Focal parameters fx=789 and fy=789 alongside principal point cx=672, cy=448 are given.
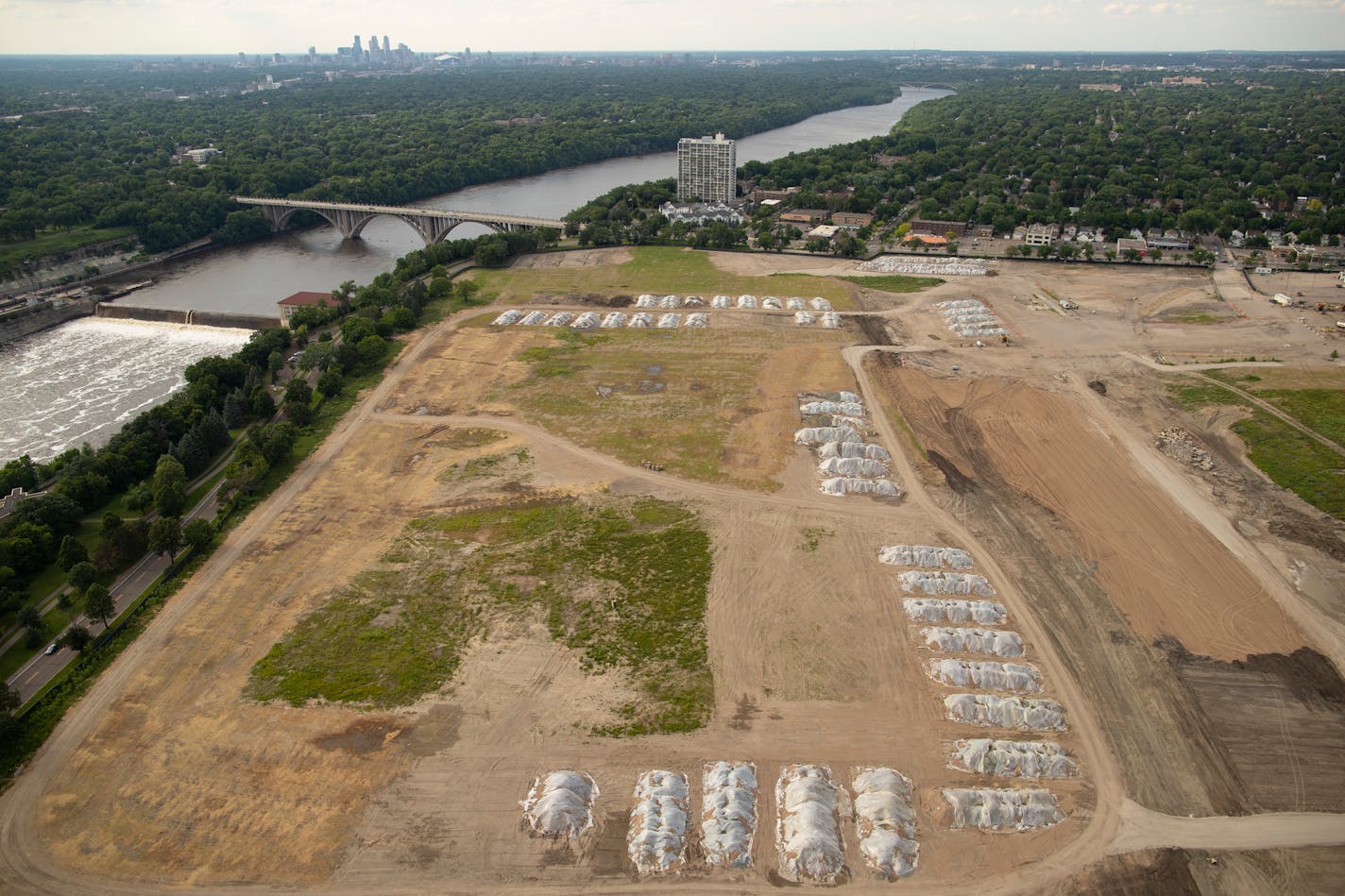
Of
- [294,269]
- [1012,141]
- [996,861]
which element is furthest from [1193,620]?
[1012,141]

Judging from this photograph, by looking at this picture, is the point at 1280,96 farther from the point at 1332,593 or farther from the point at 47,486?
the point at 47,486

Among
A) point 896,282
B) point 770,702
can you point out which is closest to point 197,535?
point 770,702

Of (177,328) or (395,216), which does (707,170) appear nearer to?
(395,216)

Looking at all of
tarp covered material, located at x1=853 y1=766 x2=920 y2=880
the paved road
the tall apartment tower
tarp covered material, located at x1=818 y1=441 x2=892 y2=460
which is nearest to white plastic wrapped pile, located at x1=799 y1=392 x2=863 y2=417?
tarp covered material, located at x1=818 y1=441 x2=892 y2=460

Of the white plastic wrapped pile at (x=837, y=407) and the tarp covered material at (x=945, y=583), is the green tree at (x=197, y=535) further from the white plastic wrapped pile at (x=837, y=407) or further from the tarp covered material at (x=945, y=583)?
the white plastic wrapped pile at (x=837, y=407)

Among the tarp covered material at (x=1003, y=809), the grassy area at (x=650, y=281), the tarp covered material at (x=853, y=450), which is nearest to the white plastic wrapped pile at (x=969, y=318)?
the grassy area at (x=650, y=281)

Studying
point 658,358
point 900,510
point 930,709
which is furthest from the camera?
point 658,358
